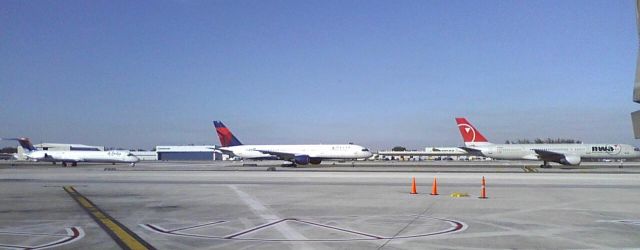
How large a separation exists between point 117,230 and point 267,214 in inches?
179

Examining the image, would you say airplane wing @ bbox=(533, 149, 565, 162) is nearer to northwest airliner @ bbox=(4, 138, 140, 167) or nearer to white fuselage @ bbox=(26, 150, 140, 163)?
northwest airliner @ bbox=(4, 138, 140, 167)

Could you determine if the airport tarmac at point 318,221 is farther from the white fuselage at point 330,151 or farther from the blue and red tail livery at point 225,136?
the blue and red tail livery at point 225,136

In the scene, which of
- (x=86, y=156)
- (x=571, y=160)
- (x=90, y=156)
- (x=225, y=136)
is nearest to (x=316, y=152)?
(x=225, y=136)

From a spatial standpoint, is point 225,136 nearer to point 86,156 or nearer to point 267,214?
point 86,156

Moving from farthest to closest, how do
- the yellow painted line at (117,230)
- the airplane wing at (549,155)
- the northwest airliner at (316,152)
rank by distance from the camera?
the northwest airliner at (316,152), the airplane wing at (549,155), the yellow painted line at (117,230)

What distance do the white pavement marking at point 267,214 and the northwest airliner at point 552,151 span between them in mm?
48646

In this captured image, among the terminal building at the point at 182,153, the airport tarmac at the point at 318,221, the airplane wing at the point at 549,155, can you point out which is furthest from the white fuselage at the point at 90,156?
the terminal building at the point at 182,153

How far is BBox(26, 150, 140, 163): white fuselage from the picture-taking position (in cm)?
7569

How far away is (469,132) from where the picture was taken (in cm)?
7025

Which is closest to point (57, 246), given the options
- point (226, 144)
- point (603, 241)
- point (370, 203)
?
point (603, 241)

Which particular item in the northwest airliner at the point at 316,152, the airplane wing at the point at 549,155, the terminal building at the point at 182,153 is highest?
the terminal building at the point at 182,153

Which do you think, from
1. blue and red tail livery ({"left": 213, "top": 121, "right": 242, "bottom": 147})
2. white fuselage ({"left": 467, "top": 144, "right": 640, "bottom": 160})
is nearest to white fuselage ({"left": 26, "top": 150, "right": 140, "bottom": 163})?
blue and red tail livery ({"left": 213, "top": 121, "right": 242, "bottom": 147})

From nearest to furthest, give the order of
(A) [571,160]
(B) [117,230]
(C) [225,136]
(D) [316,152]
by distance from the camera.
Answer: (B) [117,230] → (A) [571,160] → (D) [316,152] → (C) [225,136]

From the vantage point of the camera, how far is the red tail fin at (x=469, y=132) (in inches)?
2756
